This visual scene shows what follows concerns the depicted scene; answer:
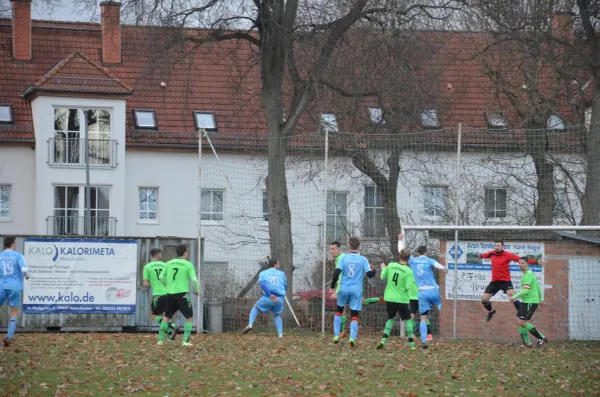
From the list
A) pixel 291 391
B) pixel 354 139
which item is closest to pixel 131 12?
pixel 354 139

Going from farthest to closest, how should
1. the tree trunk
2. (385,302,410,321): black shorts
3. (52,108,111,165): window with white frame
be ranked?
(52,108,111,165): window with white frame
the tree trunk
(385,302,410,321): black shorts

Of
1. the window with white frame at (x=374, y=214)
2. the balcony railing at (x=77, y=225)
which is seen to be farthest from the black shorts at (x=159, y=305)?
the balcony railing at (x=77, y=225)

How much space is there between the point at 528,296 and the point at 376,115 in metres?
13.2

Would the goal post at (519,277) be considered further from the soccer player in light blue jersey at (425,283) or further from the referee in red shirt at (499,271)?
the soccer player in light blue jersey at (425,283)

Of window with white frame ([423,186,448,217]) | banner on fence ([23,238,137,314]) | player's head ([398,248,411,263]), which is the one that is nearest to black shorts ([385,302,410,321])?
player's head ([398,248,411,263])

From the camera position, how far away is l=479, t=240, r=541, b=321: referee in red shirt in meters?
21.4

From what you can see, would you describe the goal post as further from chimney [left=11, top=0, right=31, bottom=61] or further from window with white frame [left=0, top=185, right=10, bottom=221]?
chimney [left=11, top=0, right=31, bottom=61]

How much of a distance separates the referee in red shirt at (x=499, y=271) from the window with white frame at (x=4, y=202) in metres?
25.6

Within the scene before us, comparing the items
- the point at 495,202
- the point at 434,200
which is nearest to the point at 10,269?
the point at 434,200

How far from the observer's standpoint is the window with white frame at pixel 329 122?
103 feet

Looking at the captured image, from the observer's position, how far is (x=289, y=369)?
14641mm

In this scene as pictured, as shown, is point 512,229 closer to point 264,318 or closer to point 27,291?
point 264,318

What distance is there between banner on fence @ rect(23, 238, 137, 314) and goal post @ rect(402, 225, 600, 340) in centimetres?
721

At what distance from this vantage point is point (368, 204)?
26.5 m
